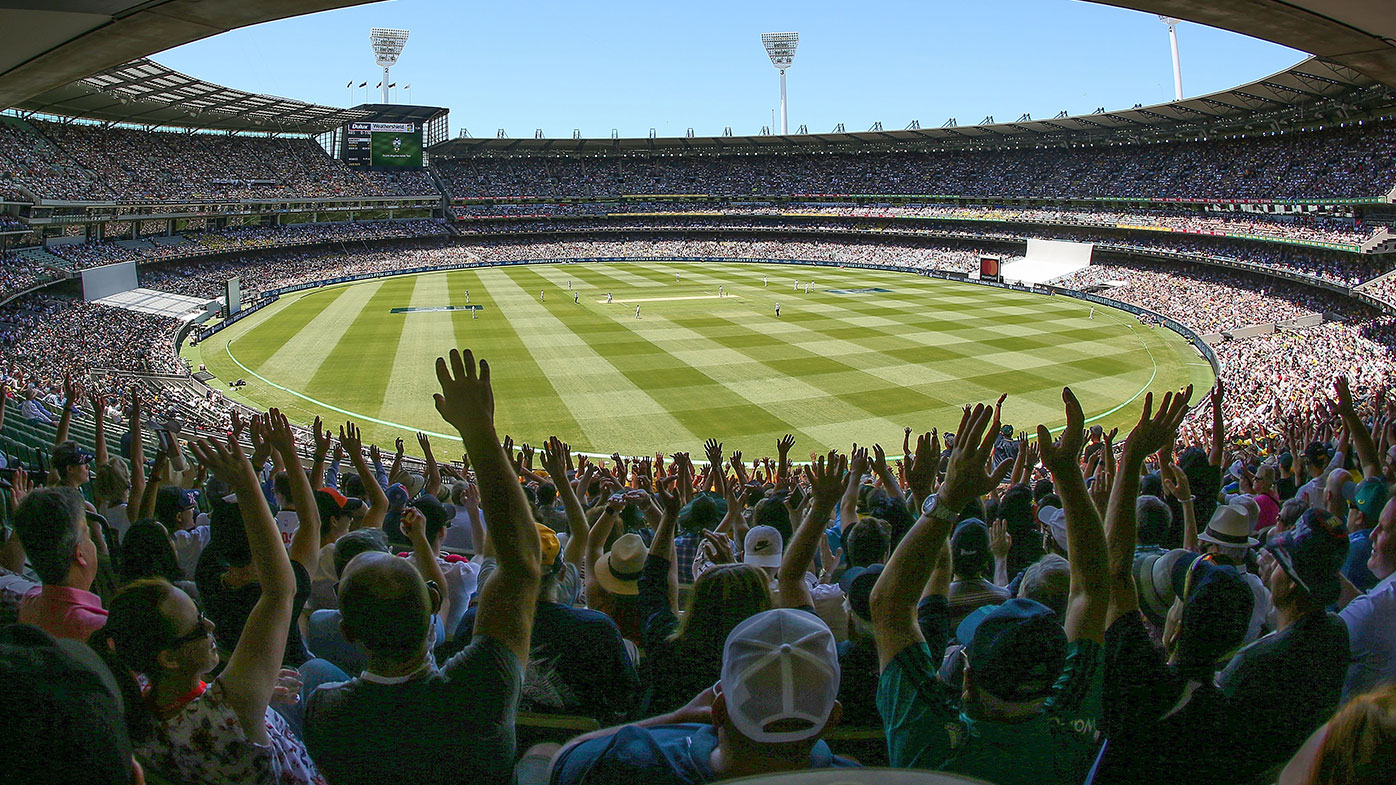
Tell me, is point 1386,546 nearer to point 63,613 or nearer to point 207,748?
point 207,748

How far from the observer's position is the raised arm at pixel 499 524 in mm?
2541

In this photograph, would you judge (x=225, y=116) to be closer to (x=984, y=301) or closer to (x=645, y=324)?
(x=645, y=324)

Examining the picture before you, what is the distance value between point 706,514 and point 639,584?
232cm

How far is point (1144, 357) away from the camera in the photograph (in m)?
34.5

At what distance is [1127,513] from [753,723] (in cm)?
216

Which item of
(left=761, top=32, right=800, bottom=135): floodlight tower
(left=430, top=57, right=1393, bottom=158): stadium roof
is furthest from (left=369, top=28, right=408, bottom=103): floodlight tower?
(left=761, top=32, right=800, bottom=135): floodlight tower

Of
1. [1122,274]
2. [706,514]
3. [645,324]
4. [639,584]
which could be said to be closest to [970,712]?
[639,584]

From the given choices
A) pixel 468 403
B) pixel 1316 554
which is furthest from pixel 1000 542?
pixel 468 403

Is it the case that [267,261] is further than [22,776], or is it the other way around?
[267,261]

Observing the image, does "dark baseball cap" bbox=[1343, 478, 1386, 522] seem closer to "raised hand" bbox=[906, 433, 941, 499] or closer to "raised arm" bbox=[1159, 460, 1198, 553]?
"raised arm" bbox=[1159, 460, 1198, 553]

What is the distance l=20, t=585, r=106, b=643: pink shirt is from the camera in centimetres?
327

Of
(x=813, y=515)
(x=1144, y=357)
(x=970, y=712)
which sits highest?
(x=813, y=515)

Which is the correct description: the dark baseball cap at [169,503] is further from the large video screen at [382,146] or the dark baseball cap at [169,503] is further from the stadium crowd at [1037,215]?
the large video screen at [382,146]

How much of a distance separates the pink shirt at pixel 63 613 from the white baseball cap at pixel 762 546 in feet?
9.79
